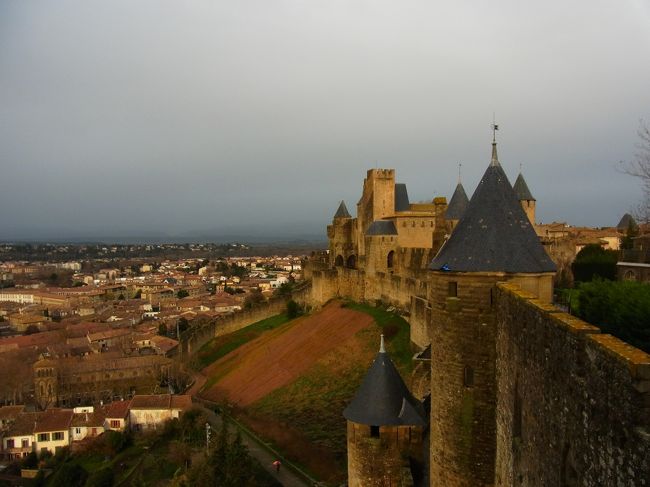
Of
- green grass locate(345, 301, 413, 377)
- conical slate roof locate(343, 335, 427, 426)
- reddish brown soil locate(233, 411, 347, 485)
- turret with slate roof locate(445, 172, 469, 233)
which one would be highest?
turret with slate roof locate(445, 172, 469, 233)

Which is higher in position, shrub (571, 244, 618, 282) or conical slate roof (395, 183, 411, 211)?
conical slate roof (395, 183, 411, 211)

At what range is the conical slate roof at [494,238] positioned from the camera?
28.7 feet

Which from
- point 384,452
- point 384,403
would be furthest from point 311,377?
point 384,452

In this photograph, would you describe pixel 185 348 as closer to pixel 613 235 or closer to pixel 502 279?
pixel 613 235

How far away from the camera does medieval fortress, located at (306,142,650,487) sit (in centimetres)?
457

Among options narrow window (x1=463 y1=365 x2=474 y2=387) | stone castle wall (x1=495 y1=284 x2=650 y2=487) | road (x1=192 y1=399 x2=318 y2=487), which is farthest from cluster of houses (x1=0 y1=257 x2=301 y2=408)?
stone castle wall (x1=495 y1=284 x2=650 y2=487)

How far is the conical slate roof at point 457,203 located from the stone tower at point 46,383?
35.2m

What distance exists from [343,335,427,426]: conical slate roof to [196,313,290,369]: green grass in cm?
3287

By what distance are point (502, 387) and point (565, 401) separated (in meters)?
2.60

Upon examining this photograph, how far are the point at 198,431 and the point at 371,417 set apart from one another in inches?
853

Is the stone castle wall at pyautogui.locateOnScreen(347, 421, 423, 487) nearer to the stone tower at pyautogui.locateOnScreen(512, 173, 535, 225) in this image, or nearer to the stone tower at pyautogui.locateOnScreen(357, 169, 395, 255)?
the stone tower at pyautogui.locateOnScreen(357, 169, 395, 255)

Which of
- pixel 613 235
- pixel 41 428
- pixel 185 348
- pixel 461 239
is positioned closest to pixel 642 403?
pixel 461 239

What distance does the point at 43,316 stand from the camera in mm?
93250

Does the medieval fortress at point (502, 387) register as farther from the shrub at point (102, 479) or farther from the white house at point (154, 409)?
the white house at point (154, 409)
